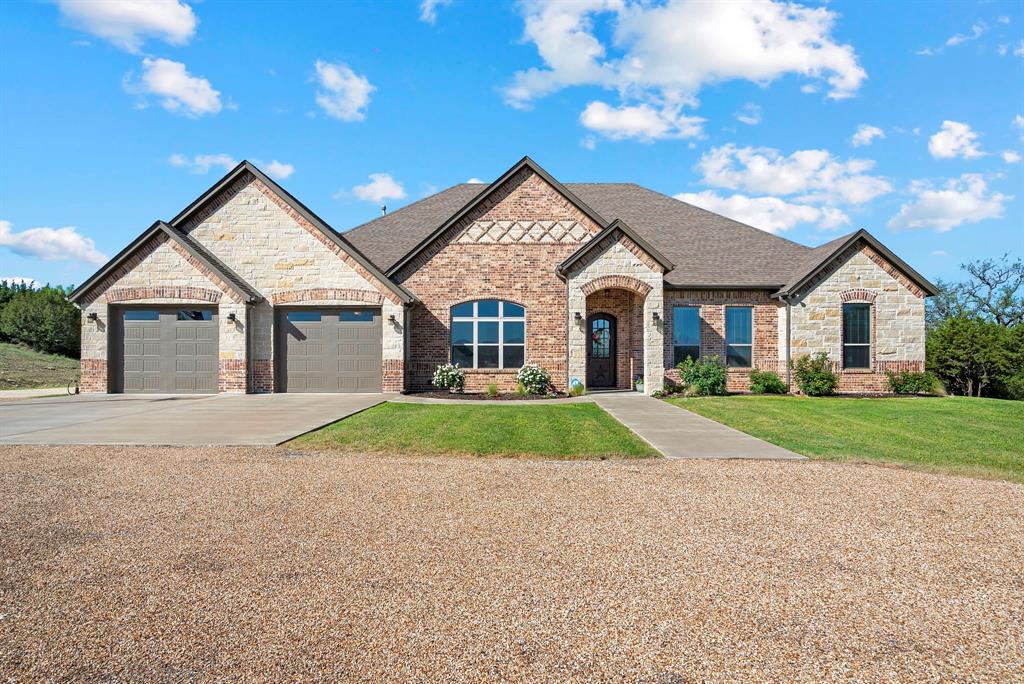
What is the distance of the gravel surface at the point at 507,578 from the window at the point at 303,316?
12.4 m

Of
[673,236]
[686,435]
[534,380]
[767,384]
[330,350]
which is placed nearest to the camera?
[686,435]

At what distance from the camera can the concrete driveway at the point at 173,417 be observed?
10094mm

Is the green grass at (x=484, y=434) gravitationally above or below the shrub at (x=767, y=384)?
below

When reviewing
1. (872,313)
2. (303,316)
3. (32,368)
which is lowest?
(32,368)

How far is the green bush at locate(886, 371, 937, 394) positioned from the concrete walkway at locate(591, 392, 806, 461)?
8.98 metres

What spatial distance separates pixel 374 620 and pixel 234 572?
1429mm

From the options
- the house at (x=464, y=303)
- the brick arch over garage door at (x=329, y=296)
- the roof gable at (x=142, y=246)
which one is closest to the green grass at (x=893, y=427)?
the house at (x=464, y=303)

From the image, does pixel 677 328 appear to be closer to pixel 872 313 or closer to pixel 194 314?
pixel 872 313

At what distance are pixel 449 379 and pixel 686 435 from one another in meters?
9.90

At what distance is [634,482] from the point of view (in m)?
7.21

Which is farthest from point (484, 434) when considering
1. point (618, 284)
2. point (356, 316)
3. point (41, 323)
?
point (41, 323)

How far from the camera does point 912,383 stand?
62.3 feet

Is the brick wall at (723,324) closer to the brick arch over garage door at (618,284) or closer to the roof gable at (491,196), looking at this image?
the brick arch over garage door at (618,284)

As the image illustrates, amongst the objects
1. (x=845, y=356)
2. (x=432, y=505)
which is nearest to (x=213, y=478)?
(x=432, y=505)
